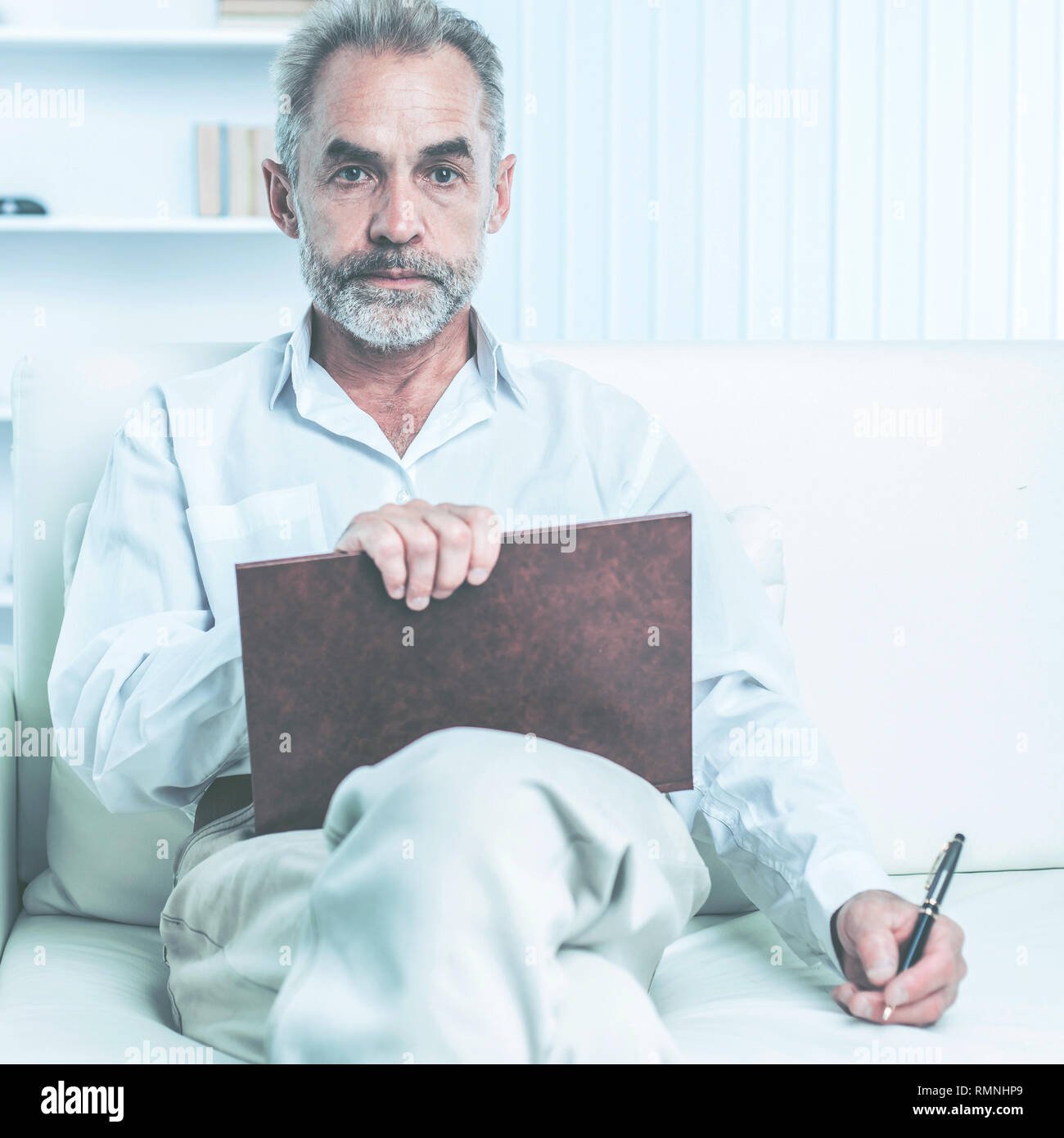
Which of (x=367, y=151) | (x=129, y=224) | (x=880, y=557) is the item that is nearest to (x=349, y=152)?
(x=367, y=151)

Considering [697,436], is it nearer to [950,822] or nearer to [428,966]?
[950,822]

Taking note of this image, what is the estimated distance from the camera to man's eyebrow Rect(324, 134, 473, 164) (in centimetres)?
113

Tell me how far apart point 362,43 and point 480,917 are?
94cm

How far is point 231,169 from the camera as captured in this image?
2.65 meters

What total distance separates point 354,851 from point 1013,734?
0.84 metres

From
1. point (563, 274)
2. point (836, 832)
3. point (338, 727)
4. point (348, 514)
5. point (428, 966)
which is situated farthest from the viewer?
point (563, 274)

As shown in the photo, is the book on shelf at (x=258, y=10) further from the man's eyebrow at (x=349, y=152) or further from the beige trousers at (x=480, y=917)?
the beige trousers at (x=480, y=917)

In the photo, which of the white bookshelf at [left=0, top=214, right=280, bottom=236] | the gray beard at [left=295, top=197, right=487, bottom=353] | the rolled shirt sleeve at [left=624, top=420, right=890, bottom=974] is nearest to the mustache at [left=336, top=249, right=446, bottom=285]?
the gray beard at [left=295, top=197, right=487, bottom=353]

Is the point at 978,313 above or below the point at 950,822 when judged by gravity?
above

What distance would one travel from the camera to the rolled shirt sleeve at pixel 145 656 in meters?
0.85

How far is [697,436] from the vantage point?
119cm

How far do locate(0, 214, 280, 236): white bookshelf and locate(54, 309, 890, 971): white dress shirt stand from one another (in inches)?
61.5

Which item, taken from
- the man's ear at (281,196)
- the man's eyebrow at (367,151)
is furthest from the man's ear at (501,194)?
the man's ear at (281,196)

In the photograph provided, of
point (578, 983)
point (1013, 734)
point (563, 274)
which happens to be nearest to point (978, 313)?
point (563, 274)
